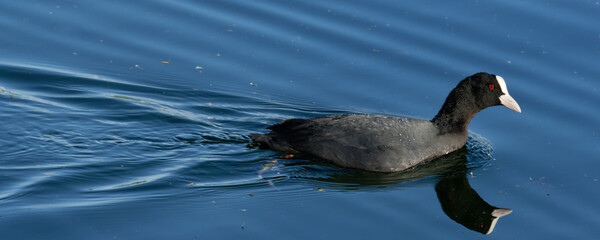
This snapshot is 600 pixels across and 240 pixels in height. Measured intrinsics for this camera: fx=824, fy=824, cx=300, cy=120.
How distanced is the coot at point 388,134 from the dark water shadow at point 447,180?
0.35 ft

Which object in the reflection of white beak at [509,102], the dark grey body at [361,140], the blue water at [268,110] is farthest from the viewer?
the reflection of white beak at [509,102]

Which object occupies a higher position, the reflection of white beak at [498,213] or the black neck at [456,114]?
the black neck at [456,114]

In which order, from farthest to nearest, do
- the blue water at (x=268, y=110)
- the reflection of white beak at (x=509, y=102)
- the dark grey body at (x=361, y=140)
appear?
the reflection of white beak at (x=509, y=102)
the dark grey body at (x=361, y=140)
the blue water at (x=268, y=110)

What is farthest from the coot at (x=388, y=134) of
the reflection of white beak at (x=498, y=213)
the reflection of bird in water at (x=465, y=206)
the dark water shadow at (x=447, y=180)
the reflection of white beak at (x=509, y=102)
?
the reflection of white beak at (x=498, y=213)

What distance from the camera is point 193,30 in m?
11.8

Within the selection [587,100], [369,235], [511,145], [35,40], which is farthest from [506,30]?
[35,40]

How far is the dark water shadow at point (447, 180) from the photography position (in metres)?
8.16

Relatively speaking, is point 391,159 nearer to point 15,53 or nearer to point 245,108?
point 245,108

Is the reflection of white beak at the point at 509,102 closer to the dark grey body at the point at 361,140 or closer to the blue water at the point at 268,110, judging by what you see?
the blue water at the point at 268,110

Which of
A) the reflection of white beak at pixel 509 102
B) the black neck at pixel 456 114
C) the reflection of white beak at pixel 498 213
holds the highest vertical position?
the reflection of white beak at pixel 509 102

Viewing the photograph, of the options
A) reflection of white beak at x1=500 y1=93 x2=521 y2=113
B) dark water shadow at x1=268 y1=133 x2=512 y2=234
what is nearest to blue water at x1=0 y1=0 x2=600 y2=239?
dark water shadow at x1=268 y1=133 x2=512 y2=234

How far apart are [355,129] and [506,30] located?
3874 millimetres

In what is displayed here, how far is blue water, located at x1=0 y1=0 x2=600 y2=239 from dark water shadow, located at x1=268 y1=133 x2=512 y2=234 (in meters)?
0.03

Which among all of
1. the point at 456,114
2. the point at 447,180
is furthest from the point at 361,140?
the point at 456,114
